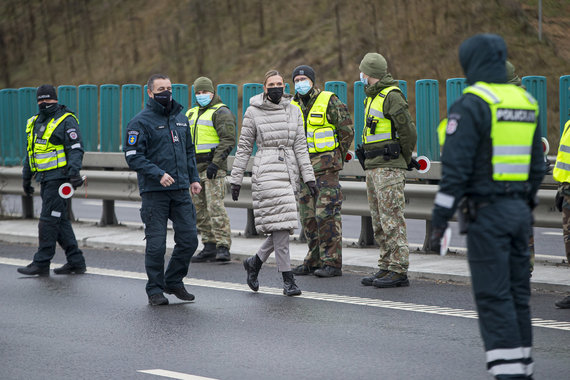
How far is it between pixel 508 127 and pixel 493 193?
0.34m

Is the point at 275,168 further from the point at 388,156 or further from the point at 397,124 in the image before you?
the point at 397,124

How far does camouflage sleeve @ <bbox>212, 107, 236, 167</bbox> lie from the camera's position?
36.5 ft

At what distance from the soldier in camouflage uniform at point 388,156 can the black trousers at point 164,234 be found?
5.69 ft

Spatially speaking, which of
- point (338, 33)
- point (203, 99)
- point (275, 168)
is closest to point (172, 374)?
point (275, 168)

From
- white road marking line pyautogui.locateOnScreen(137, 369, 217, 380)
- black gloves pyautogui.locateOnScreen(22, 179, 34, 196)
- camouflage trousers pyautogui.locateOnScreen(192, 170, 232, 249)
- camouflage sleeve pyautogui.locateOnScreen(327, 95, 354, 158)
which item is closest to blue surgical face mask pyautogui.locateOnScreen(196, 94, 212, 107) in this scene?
camouflage trousers pyautogui.locateOnScreen(192, 170, 232, 249)

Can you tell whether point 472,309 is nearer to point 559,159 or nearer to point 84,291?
point 559,159

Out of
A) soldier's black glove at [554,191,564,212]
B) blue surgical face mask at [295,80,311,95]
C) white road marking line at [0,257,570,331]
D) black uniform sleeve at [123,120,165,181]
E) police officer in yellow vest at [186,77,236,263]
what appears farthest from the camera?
police officer in yellow vest at [186,77,236,263]

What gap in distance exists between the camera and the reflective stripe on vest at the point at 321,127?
396 inches

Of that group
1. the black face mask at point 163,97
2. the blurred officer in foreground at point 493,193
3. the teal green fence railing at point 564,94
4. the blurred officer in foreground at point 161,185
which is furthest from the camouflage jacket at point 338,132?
the blurred officer in foreground at point 493,193

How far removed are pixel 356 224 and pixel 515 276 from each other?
10376 millimetres

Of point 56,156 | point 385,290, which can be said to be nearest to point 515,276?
point 385,290

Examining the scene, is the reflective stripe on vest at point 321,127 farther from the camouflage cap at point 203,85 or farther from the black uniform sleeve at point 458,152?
the black uniform sleeve at point 458,152

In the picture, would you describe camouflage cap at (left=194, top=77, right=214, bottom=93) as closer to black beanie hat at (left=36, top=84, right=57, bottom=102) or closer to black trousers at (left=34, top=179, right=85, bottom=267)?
black beanie hat at (left=36, top=84, right=57, bottom=102)

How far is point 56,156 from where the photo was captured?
10430mm
